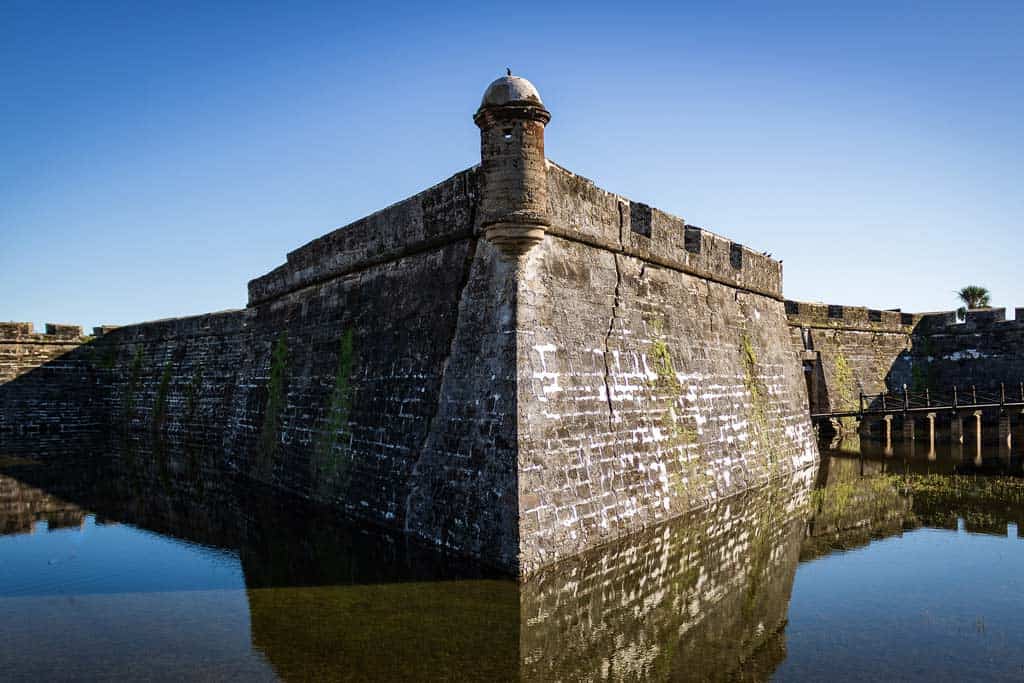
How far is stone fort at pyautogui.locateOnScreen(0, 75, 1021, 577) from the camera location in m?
8.29

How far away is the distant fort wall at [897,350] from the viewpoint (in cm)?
2403

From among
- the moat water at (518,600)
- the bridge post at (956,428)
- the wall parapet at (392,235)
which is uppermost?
the wall parapet at (392,235)

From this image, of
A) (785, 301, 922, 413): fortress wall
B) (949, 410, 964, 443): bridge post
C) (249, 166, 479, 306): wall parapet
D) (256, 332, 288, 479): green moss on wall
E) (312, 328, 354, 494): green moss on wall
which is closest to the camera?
(249, 166, 479, 306): wall parapet

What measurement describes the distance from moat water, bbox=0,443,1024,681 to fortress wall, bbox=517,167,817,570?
603 millimetres

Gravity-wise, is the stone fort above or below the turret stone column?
below

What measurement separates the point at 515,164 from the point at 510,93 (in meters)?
0.91

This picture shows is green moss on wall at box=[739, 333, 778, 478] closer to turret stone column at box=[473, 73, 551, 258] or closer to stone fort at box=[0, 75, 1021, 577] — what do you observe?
stone fort at box=[0, 75, 1021, 577]

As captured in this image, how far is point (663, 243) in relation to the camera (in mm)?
12398

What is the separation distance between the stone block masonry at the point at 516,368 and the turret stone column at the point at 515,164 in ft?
0.09

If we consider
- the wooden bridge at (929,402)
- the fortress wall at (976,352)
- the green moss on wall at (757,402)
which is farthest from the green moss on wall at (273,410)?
the fortress wall at (976,352)

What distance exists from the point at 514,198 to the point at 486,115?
1.20 meters

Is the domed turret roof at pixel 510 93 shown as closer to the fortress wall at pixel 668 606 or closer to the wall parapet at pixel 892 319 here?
the fortress wall at pixel 668 606

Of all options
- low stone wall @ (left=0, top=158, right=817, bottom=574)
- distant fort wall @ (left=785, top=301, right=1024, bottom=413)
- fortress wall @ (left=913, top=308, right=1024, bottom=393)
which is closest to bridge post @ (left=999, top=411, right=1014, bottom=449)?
fortress wall @ (left=913, top=308, right=1024, bottom=393)

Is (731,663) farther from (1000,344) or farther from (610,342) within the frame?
(1000,344)
